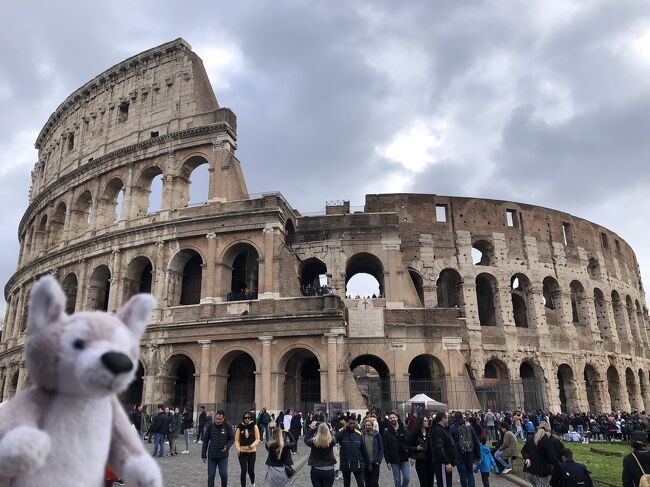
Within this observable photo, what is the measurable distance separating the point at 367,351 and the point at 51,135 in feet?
80.1

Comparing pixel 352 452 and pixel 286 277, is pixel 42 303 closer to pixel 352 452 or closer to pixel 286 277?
pixel 352 452

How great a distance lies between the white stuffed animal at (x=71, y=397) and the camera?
1952 mm

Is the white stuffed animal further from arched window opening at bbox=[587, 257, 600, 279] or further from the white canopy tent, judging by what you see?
arched window opening at bbox=[587, 257, 600, 279]

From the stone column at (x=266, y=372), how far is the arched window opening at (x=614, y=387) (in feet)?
67.0

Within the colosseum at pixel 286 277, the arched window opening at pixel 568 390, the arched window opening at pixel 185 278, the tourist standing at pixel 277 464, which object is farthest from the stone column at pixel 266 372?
the arched window opening at pixel 568 390

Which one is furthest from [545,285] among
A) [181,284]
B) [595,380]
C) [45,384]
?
[45,384]

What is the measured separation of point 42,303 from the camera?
82.0 inches

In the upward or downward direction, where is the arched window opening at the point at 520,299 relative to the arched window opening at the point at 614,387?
upward

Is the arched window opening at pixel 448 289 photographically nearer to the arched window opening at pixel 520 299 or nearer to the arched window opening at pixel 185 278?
the arched window opening at pixel 520 299

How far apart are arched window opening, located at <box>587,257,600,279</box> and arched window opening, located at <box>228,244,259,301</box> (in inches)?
796

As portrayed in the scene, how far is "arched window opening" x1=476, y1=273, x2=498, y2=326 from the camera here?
2555cm

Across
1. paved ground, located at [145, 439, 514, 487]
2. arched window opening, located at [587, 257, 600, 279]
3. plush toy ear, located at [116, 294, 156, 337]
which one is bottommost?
paved ground, located at [145, 439, 514, 487]

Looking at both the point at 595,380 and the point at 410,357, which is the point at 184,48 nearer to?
the point at 410,357

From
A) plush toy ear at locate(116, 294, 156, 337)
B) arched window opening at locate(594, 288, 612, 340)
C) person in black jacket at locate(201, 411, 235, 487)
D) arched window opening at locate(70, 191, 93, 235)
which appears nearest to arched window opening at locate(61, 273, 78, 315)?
arched window opening at locate(70, 191, 93, 235)
